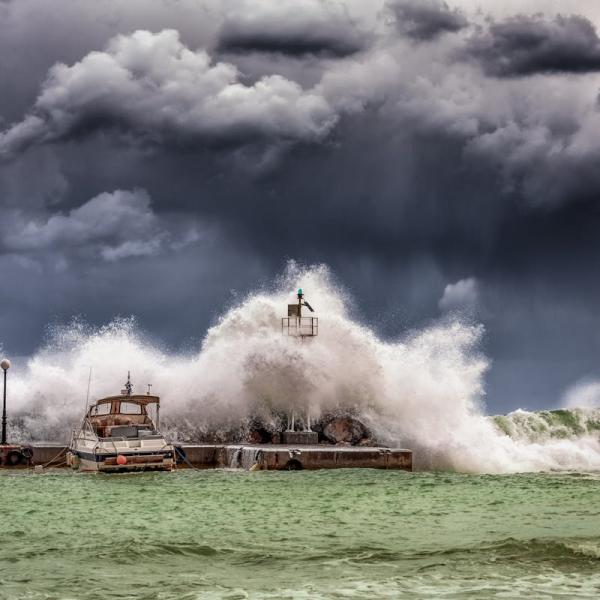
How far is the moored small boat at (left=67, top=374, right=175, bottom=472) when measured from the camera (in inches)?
1130

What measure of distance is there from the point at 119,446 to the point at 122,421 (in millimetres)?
3263

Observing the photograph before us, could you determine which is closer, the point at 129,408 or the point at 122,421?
the point at 122,421

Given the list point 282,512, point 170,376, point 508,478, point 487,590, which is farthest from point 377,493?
point 170,376

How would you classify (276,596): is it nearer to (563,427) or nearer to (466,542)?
(466,542)

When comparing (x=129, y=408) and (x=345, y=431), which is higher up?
(x=129, y=408)

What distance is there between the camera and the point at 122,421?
32.3m

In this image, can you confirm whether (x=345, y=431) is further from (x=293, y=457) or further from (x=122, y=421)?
(x=122, y=421)

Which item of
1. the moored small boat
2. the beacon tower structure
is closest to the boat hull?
the moored small boat

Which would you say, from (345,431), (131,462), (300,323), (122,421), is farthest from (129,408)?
(131,462)

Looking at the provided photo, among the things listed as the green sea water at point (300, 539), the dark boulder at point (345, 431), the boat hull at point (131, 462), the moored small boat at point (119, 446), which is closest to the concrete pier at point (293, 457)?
the moored small boat at point (119, 446)

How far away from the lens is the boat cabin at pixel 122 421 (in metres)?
Result: 30.6

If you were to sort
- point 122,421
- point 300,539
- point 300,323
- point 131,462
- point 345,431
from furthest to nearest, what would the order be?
point 300,323 < point 345,431 < point 122,421 < point 131,462 < point 300,539

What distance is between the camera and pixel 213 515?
19.1m

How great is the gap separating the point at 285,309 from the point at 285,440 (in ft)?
23.1
